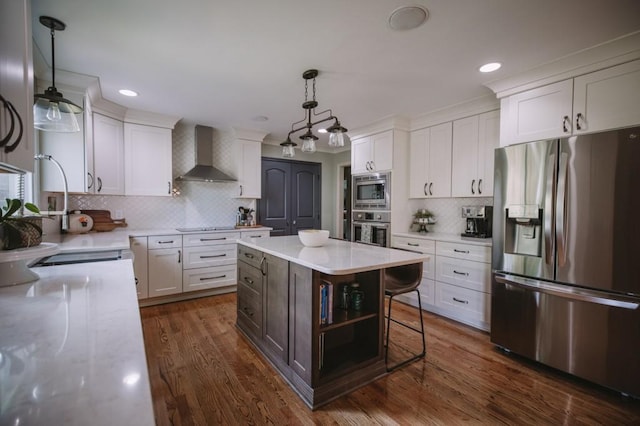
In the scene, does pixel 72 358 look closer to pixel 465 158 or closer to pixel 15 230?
pixel 15 230

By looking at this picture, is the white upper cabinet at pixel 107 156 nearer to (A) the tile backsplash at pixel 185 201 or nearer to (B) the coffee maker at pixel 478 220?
(A) the tile backsplash at pixel 185 201

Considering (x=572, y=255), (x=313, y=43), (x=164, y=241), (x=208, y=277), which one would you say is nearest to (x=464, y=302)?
(x=572, y=255)

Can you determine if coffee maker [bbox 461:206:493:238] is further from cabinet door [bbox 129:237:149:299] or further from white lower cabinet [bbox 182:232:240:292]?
cabinet door [bbox 129:237:149:299]

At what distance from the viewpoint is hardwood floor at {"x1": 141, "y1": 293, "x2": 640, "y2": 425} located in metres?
1.73

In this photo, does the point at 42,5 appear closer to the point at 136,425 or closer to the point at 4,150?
the point at 4,150

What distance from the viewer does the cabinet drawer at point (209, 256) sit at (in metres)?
3.74

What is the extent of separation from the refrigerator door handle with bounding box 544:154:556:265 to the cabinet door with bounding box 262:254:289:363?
77.6 inches

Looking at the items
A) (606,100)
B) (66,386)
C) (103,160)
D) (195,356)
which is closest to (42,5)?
(103,160)

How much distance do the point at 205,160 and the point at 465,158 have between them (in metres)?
3.47

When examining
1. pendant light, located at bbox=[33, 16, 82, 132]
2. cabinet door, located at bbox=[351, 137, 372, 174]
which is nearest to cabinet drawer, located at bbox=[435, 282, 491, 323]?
cabinet door, located at bbox=[351, 137, 372, 174]

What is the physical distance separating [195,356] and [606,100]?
3.69 m

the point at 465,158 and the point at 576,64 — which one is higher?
the point at 576,64

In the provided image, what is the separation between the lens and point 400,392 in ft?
6.45

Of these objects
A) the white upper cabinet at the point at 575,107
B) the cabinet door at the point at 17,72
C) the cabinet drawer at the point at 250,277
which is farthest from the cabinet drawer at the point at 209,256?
the white upper cabinet at the point at 575,107
